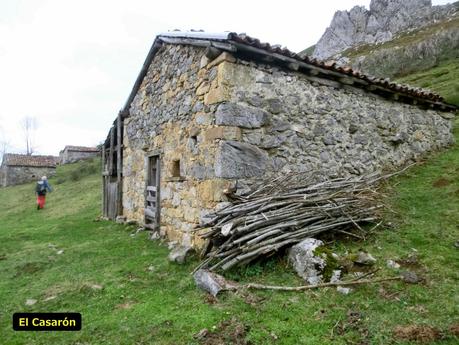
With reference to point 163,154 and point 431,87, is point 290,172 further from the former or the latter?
point 431,87

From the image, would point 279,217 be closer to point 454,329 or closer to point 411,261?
point 411,261

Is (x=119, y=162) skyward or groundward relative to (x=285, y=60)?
groundward

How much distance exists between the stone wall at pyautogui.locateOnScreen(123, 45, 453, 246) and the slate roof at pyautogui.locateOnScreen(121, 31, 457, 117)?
19 cm

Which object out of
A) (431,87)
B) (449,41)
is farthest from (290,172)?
(449,41)

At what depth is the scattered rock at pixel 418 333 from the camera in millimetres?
3001

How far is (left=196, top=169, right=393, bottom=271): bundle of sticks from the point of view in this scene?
15.7 ft

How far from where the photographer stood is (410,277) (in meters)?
4.00

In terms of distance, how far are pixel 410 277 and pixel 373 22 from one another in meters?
63.9

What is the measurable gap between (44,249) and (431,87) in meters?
23.5

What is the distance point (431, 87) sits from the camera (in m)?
22.0

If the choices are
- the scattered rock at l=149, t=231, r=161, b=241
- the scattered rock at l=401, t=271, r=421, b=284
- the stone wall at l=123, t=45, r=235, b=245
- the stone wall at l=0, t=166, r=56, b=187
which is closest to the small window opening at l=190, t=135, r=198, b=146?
the stone wall at l=123, t=45, r=235, b=245

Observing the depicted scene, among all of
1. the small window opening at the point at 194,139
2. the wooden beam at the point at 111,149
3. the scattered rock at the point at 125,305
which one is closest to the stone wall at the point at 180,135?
the small window opening at the point at 194,139

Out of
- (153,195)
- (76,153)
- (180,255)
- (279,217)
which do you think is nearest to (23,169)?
(76,153)

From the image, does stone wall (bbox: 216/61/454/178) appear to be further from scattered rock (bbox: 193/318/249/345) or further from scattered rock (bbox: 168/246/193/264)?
scattered rock (bbox: 193/318/249/345)
